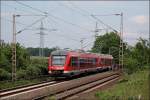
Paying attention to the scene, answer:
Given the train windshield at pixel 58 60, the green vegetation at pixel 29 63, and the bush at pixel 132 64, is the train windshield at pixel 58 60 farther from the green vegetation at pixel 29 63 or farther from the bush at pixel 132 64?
the bush at pixel 132 64

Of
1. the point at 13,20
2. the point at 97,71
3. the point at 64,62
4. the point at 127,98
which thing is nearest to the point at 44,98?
the point at 127,98

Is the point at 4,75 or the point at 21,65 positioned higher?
the point at 21,65

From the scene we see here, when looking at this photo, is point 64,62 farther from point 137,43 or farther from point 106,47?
point 106,47

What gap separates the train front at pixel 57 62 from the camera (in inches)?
1503

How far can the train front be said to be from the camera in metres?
38.2

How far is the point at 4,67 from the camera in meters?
38.4

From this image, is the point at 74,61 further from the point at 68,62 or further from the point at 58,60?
the point at 58,60

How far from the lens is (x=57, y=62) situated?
3866 cm

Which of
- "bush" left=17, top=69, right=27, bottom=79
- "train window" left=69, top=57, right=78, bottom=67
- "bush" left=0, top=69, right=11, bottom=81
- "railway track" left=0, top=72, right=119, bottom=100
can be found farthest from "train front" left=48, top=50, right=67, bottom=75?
"railway track" left=0, top=72, right=119, bottom=100

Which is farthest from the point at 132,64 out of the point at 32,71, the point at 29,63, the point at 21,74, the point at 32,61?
the point at 32,61

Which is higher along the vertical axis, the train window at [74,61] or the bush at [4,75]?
the train window at [74,61]

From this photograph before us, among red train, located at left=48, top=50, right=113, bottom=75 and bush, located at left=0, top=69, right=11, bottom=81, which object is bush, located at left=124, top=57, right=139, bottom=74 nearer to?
red train, located at left=48, top=50, right=113, bottom=75

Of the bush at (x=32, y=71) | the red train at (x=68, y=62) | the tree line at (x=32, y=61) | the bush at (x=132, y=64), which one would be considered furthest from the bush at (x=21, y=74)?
the bush at (x=132, y=64)

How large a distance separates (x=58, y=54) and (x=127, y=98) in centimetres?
2179
